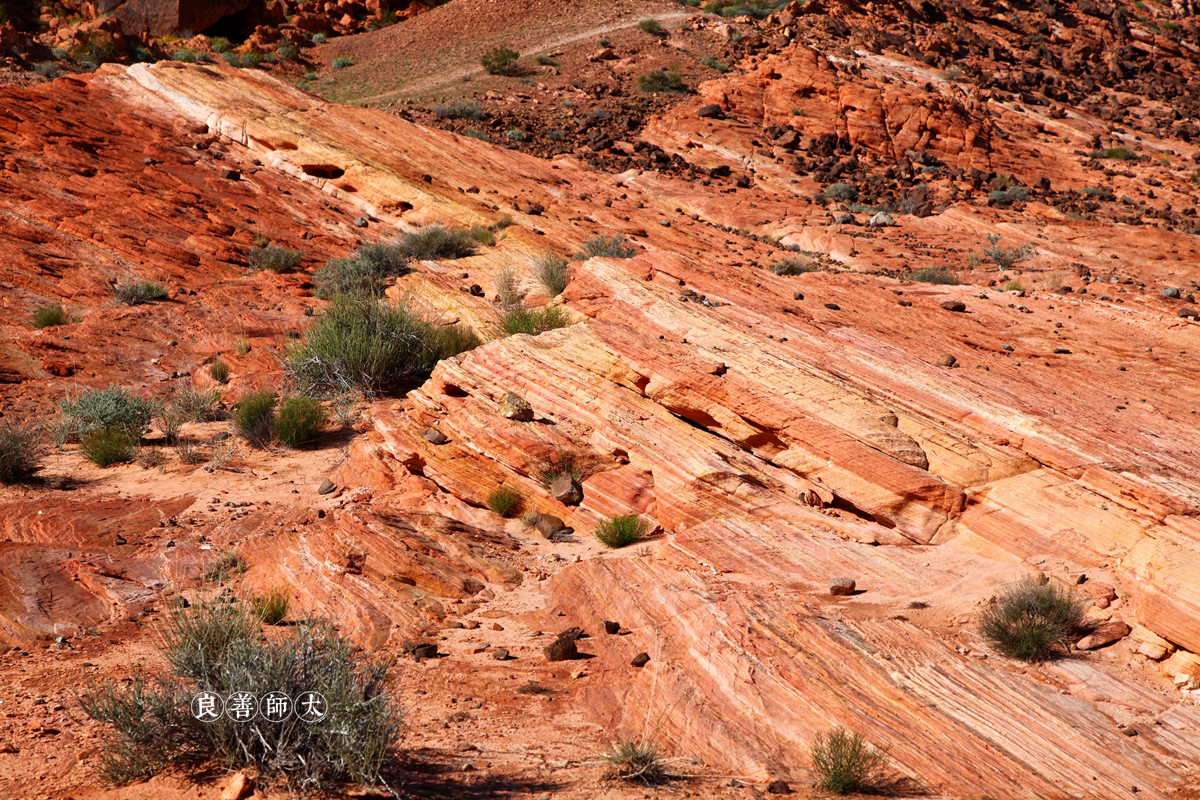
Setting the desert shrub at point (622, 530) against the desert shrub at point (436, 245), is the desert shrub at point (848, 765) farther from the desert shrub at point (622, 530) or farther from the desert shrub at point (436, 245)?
the desert shrub at point (436, 245)

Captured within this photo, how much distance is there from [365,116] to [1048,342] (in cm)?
1683

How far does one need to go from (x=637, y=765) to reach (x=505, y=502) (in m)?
4.40

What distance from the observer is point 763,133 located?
25.6 m

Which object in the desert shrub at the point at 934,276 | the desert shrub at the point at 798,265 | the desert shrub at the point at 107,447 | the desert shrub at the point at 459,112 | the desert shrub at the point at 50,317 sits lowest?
the desert shrub at the point at 107,447

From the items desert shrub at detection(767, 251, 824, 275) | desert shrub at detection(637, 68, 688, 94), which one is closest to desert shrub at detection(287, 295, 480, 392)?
desert shrub at detection(767, 251, 824, 275)

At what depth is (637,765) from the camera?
476cm

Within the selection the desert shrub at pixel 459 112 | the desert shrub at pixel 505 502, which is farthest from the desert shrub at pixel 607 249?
the desert shrub at pixel 459 112

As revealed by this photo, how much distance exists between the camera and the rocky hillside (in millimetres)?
5367

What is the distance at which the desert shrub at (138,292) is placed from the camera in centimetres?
1347

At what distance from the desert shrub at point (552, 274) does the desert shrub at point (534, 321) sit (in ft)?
4.68

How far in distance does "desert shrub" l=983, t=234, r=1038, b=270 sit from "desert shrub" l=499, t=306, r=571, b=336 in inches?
412

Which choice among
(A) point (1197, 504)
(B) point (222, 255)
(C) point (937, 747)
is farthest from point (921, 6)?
(C) point (937, 747)

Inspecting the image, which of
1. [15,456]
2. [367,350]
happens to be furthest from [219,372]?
[15,456]

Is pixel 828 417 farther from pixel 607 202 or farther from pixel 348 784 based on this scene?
pixel 607 202
